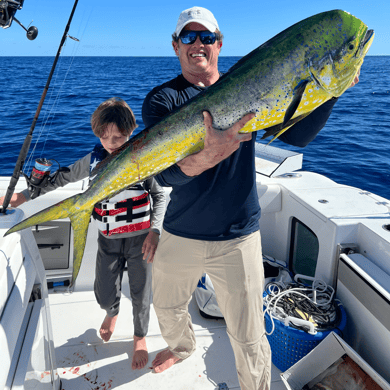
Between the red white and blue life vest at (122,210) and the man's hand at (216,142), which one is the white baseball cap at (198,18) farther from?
the red white and blue life vest at (122,210)

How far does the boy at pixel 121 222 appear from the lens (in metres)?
2.26

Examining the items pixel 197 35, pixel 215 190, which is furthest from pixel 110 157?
pixel 197 35

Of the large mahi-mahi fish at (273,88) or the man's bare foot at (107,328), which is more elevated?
the large mahi-mahi fish at (273,88)

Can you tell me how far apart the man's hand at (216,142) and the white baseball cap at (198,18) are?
793mm

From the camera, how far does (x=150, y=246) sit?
91.0 inches

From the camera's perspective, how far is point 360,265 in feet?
7.75

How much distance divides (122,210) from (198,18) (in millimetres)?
1237

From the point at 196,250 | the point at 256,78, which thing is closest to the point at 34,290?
the point at 196,250

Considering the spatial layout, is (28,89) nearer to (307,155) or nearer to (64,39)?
(307,155)

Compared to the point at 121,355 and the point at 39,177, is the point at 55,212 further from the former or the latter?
the point at 121,355

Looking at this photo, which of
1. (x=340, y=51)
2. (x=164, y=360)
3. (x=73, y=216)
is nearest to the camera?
(x=340, y=51)

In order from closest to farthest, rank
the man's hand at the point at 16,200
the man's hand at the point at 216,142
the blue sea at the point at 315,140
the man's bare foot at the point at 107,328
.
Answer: the man's hand at the point at 216,142 < the man's hand at the point at 16,200 < the man's bare foot at the point at 107,328 < the blue sea at the point at 315,140

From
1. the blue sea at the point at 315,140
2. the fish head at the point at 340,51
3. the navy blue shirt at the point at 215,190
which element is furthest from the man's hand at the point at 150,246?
the blue sea at the point at 315,140

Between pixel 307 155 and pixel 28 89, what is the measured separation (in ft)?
57.8
